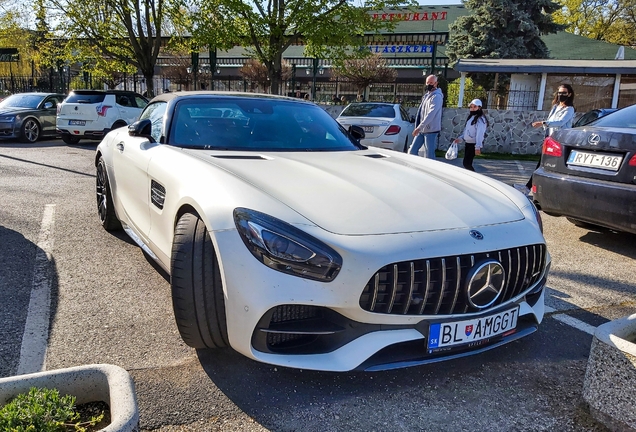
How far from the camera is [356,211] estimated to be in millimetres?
2520

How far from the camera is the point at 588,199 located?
4.76 metres

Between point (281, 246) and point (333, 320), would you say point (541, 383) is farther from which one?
point (281, 246)

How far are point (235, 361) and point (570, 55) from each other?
94.7ft

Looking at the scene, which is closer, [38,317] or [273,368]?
[273,368]

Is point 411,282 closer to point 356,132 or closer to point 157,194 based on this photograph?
point 157,194

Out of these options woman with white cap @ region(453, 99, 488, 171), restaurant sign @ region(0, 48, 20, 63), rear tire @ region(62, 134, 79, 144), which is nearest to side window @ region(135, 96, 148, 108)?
rear tire @ region(62, 134, 79, 144)

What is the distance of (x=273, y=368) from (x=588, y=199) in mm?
3593

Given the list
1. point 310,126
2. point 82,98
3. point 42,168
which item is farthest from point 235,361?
point 82,98

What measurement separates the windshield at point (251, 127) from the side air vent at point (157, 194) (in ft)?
1.36

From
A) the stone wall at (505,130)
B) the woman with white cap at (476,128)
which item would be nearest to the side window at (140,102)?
the stone wall at (505,130)

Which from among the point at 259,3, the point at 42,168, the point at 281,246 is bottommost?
the point at 42,168

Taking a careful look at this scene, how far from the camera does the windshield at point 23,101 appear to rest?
14.4 meters

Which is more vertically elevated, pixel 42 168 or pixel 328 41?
pixel 328 41

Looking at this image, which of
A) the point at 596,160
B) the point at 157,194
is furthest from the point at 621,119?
the point at 157,194
